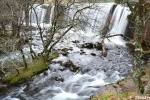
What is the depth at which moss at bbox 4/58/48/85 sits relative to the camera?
14.5 m

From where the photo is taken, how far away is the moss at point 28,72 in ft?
47.7

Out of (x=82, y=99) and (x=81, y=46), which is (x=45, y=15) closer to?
(x=81, y=46)

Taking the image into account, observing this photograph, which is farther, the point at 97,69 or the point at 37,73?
the point at 97,69

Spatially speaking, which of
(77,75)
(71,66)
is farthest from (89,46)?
(77,75)

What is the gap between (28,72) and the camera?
1534cm

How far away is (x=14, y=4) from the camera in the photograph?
16266mm

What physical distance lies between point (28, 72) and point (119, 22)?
561 inches

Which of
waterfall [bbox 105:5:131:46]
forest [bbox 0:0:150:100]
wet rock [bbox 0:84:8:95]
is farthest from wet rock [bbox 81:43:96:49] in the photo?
wet rock [bbox 0:84:8:95]

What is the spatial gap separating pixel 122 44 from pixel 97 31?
4.32 metres

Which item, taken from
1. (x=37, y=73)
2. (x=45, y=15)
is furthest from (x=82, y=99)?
(x=45, y=15)

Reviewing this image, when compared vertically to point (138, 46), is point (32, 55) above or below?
below

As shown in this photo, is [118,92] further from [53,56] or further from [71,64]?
[53,56]

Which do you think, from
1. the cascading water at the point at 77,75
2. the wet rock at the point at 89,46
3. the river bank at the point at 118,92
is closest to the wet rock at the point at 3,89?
the cascading water at the point at 77,75

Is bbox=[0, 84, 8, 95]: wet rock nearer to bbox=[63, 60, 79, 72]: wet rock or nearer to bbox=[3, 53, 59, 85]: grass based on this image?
bbox=[3, 53, 59, 85]: grass
